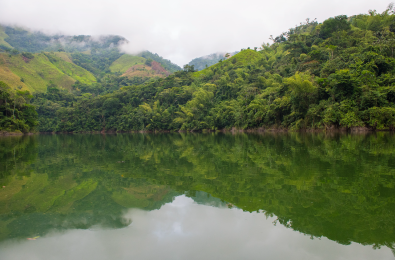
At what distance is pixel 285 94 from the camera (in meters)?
30.8

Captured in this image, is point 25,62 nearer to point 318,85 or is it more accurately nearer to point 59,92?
point 59,92

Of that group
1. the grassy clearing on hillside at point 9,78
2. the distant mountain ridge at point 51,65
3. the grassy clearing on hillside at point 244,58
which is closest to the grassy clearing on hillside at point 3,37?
the distant mountain ridge at point 51,65

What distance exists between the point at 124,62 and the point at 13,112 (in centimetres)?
11681

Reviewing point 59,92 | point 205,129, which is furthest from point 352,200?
point 59,92

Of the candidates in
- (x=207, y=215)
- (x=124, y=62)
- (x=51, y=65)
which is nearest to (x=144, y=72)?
(x=51, y=65)

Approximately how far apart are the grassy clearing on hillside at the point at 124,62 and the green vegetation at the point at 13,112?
101 m

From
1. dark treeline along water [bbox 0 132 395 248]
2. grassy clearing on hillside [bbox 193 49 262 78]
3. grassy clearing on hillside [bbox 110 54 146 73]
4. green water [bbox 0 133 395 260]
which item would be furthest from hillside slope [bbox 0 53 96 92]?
green water [bbox 0 133 395 260]

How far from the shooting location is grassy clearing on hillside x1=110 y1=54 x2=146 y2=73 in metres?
139

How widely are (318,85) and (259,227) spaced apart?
2709 cm

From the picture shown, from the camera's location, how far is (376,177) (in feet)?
16.5

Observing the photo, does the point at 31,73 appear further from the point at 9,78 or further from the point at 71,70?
the point at 71,70

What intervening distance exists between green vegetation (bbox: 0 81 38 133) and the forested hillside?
14444mm

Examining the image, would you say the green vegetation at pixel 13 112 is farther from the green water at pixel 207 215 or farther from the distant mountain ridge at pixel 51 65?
the green water at pixel 207 215

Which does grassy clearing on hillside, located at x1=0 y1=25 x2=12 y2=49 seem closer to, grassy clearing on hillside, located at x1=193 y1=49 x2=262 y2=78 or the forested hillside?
the forested hillside
